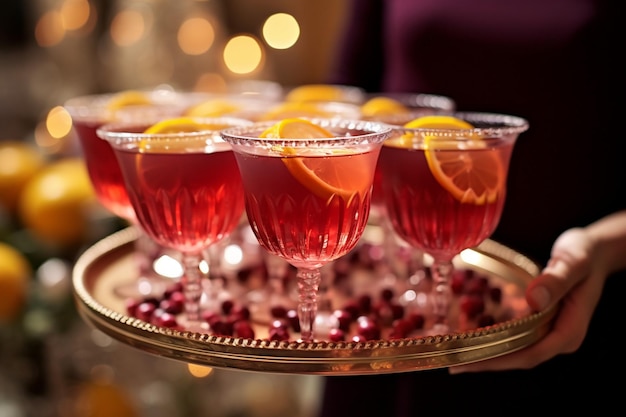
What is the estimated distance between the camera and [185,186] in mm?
944

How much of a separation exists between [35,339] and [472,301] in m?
1.02

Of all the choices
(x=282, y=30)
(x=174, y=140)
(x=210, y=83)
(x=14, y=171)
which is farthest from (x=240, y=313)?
(x=282, y=30)

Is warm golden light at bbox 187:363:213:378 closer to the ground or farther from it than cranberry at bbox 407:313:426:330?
closer to the ground

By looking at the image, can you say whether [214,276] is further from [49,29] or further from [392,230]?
[49,29]

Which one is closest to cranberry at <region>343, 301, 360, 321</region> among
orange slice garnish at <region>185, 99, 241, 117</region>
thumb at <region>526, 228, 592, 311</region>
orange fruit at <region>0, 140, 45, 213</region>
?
thumb at <region>526, 228, 592, 311</region>

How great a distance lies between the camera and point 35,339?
1584 millimetres

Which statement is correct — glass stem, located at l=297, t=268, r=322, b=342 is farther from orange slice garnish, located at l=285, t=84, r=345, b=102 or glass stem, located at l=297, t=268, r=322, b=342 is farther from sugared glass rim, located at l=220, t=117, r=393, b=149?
orange slice garnish, located at l=285, t=84, r=345, b=102

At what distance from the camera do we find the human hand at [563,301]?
91 cm

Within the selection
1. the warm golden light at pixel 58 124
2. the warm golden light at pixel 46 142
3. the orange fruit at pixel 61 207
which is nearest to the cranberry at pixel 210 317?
the orange fruit at pixel 61 207

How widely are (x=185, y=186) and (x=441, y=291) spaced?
37 centimetres

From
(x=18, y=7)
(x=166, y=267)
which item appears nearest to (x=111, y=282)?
(x=166, y=267)

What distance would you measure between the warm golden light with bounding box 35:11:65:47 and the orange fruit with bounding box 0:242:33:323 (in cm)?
111

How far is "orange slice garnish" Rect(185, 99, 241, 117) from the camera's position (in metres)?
1.21

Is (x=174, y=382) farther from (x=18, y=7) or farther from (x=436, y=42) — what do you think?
(x=18, y=7)
